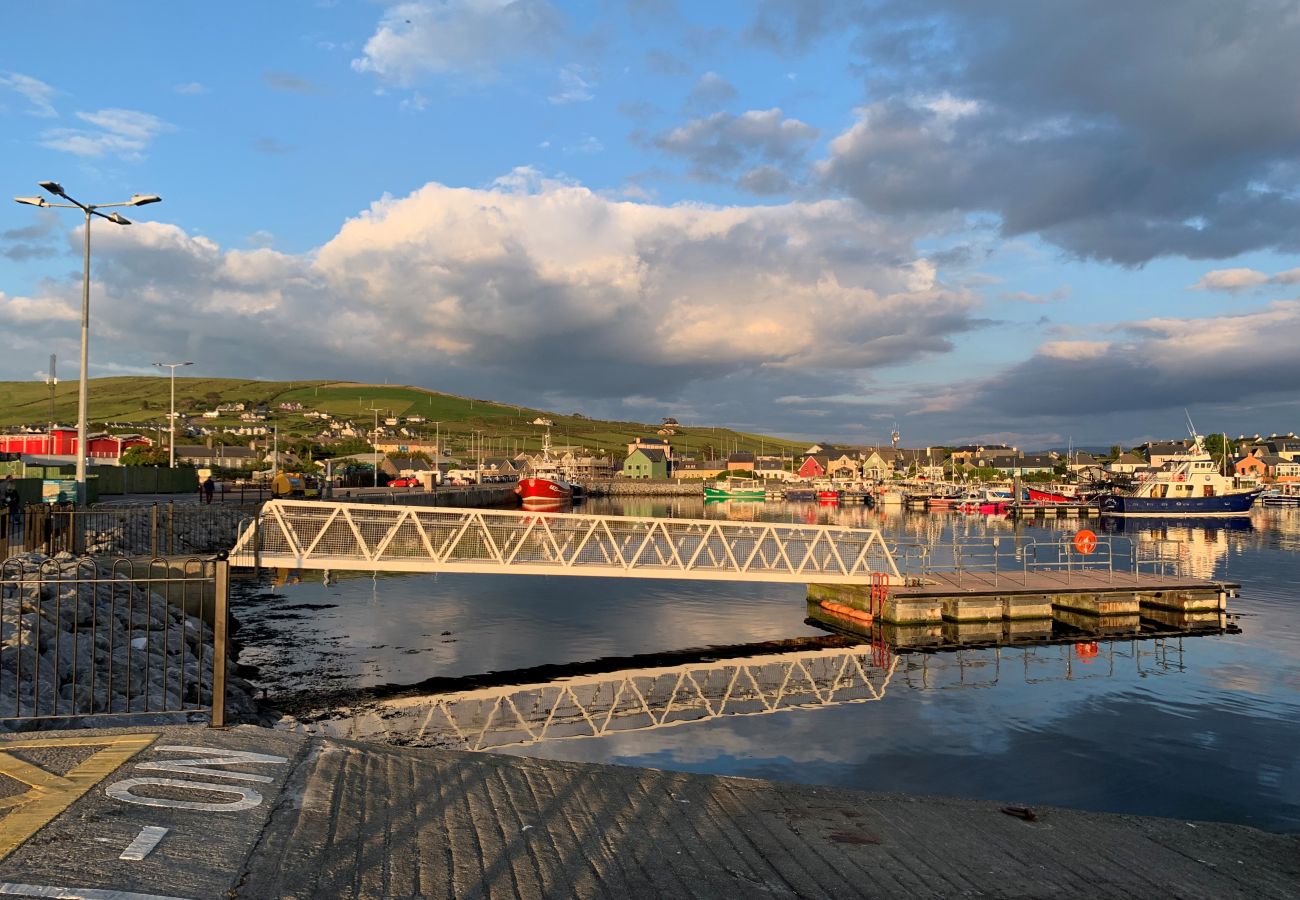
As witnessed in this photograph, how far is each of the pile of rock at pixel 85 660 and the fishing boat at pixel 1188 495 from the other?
108207 mm

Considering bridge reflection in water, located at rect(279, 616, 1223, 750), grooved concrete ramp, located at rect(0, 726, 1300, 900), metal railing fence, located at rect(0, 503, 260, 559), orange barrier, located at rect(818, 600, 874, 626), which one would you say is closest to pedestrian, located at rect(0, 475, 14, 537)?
metal railing fence, located at rect(0, 503, 260, 559)

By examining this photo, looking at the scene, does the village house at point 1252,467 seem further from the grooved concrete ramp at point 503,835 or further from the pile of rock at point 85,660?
the pile of rock at point 85,660

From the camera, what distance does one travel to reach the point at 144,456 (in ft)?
322

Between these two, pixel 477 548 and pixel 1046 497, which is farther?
pixel 1046 497

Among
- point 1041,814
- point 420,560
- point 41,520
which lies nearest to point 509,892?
point 1041,814

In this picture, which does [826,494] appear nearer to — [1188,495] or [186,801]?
[1188,495]

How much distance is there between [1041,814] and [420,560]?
71.5ft

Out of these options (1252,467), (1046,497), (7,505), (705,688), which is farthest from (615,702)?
(1252,467)

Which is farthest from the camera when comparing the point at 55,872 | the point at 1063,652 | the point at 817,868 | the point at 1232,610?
the point at 1232,610

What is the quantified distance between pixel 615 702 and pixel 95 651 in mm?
11251

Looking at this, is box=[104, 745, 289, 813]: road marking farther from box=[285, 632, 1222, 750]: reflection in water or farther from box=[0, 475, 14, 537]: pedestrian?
box=[0, 475, 14, 537]: pedestrian

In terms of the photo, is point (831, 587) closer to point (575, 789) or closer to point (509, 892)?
point (575, 789)

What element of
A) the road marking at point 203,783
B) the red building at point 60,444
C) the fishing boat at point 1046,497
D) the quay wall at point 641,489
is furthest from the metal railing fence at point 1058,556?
the quay wall at point 641,489

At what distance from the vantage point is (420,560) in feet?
92.4
